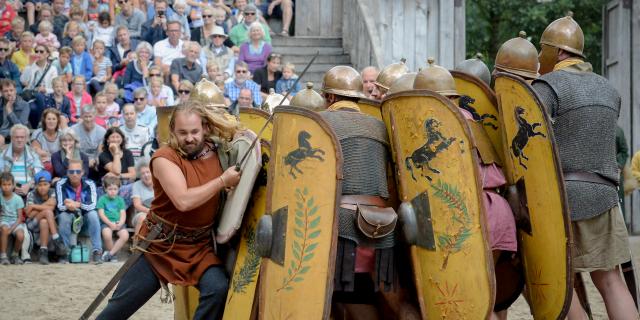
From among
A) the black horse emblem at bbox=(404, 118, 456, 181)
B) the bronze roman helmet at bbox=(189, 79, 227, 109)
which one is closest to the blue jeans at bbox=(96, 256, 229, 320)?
the bronze roman helmet at bbox=(189, 79, 227, 109)

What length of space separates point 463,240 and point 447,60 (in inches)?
306

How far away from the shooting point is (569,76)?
20.1 ft

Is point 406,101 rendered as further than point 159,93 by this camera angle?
No

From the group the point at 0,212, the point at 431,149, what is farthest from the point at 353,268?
the point at 0,212

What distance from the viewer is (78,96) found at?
41.4 ft

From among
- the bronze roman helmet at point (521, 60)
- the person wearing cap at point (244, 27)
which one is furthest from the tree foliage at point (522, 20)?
the bronze roman helmet at point (521, 60)

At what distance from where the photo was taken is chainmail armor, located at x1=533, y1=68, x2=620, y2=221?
6031 mm

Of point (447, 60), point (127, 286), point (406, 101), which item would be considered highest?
point (447, 60)

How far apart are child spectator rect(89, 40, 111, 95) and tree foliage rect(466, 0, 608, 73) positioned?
1034 centimetres

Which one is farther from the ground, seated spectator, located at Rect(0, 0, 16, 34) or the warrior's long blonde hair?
seated spectator, located at Rect(0, 0, 16, 34)

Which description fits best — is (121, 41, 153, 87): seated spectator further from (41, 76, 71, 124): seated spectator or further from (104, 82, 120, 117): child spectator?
(41, 76, 71, 124): seated spectator

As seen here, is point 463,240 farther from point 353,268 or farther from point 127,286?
point 127,286

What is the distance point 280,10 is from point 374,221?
10.3 m

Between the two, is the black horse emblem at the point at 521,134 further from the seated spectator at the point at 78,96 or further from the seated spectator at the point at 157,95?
the seated spectator at the point at 78,96
